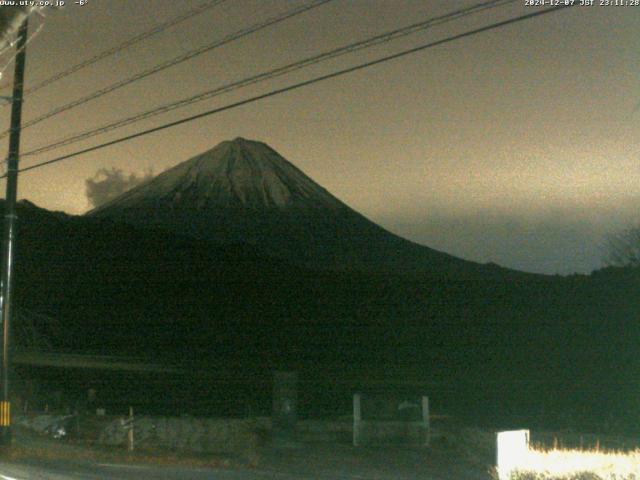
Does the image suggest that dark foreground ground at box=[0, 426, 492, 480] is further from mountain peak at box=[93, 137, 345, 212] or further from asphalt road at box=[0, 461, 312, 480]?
mountain peak at box=[93, 137, 345, 212]

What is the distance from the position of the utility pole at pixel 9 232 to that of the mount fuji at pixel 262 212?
121390 millimetres

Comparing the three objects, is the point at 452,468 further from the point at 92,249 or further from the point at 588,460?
the point at 92,249

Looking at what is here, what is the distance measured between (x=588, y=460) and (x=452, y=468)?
283 centimetres

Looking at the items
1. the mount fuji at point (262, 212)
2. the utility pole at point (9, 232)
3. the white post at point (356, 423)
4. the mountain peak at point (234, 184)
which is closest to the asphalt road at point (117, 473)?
the utility pole at point (9, 232)

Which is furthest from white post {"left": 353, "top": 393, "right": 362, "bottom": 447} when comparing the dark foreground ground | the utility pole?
the utility pole

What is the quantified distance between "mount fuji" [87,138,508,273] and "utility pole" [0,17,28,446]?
398 ft

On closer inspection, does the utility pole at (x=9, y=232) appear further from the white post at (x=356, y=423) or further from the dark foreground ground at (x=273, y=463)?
the white post at (x=356, y=423)

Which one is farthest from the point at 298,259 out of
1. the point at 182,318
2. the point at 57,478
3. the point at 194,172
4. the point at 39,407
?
the point at 57,478

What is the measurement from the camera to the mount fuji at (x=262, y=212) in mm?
149750

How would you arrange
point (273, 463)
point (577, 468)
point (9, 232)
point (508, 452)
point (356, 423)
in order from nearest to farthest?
point (577, 468) < point (508, 452) < point (273, 463) < point (9, 232) < point (356, 423)

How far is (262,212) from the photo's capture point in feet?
545

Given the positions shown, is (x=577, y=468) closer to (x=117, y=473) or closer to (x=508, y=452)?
(x=508, y=452)

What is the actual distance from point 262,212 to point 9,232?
148 metres

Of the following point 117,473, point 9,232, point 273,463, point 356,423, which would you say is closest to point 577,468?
point 273,463
